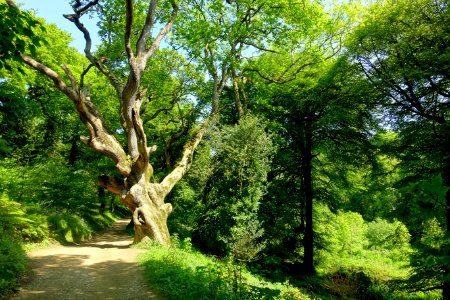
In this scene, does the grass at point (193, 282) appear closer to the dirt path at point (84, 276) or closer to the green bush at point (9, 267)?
the dirt path at point (84, 276)

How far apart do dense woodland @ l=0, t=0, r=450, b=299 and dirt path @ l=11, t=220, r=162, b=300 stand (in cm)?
67

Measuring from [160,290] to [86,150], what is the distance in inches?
885

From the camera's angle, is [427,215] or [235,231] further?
[235,231]

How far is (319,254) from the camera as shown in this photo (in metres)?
19.8

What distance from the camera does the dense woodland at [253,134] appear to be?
1136 centimetres

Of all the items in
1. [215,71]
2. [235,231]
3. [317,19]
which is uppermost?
[317,19]

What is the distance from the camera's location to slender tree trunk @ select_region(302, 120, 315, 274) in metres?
17.9

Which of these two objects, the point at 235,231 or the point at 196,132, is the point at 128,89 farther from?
the point at 235,231

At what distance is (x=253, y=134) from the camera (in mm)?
14055

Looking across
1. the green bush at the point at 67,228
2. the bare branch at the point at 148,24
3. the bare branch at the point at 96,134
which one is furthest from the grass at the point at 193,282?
the bare branch at the point at 148,24

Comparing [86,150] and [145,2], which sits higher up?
[145,2]

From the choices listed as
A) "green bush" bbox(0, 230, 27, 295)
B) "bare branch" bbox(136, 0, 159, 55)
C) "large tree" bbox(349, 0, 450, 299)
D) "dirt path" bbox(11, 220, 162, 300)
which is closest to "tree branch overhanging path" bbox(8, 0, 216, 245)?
→ "bare branch" bbox(136, 0, 159, 55)

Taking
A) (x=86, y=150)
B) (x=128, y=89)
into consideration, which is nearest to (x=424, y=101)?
(x=128, y=89)

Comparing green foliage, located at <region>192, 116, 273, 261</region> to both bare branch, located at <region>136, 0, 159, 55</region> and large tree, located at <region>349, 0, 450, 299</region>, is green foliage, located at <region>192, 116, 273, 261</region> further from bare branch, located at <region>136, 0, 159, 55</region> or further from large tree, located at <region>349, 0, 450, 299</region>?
large tree, located at <region>349, 0, 450, 299</region>
